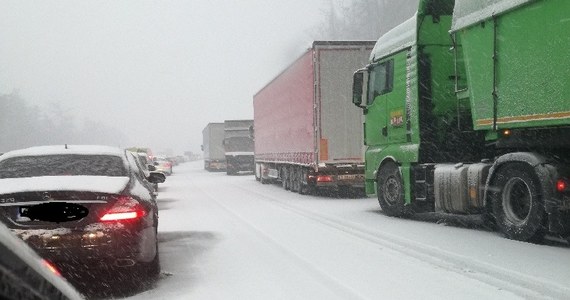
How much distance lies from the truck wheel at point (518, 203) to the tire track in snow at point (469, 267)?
4.15 feet

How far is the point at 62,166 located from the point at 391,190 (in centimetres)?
696

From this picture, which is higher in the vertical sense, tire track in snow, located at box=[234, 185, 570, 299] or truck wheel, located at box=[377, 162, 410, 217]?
truck wheel, located at box=[377, 162, 410, 217]

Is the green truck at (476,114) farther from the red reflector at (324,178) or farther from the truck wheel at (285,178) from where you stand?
the truck wheel at (285,178)

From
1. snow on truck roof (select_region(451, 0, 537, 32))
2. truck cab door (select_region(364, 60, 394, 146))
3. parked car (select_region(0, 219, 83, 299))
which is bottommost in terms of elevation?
parked car (select_region(0, 219, 83, 299))

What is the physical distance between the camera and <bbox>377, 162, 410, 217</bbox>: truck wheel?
1102 cm

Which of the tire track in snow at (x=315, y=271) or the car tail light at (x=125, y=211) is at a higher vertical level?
the car tail light at (x=125, y=211)

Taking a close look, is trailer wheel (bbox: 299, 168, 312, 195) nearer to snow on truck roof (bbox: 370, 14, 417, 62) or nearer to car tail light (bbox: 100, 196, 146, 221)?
snow on truck roof (bbox: 370, 14, 417, 62)

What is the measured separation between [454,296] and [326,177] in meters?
11.4

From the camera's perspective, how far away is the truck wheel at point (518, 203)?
24.4 feet

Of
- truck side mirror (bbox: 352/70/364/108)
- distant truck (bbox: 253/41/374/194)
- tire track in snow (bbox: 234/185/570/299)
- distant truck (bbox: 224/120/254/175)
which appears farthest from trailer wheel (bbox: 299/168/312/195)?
distant truck (bbox: 224/120/254/175)

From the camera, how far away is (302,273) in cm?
629

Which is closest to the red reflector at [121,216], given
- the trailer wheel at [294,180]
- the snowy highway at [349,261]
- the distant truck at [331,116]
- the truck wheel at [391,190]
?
the snowy highway at [349,261]

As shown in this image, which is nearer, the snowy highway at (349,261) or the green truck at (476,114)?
the snowy highway at (349,261)

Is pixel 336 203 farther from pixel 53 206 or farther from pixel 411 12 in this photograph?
pixel 411 12
